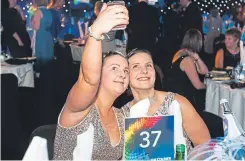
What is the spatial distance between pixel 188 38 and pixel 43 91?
1.61 m

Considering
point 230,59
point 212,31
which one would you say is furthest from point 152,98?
point 212,31

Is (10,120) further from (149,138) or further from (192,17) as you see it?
(192,17)

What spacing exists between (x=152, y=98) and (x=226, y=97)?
2.18 metres

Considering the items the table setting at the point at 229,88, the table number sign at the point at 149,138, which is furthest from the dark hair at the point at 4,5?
the table number sign at the point at 149,138

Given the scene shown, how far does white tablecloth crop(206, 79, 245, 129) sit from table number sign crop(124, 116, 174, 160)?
273cm

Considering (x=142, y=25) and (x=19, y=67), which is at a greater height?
(x=142, y=25)

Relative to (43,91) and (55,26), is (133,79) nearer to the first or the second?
(43,91)

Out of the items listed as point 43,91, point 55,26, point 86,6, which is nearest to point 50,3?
point 55,26

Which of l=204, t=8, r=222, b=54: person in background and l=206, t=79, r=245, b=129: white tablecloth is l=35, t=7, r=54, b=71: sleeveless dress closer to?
l=204, t=8, r=222, b=54: person in background

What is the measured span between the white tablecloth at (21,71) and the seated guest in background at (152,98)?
3207 mm

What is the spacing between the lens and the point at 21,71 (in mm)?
5359

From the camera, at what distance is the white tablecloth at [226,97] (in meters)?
4.09

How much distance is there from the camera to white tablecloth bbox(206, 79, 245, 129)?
409 cm

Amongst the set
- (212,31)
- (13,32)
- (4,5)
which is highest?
(4,5)
